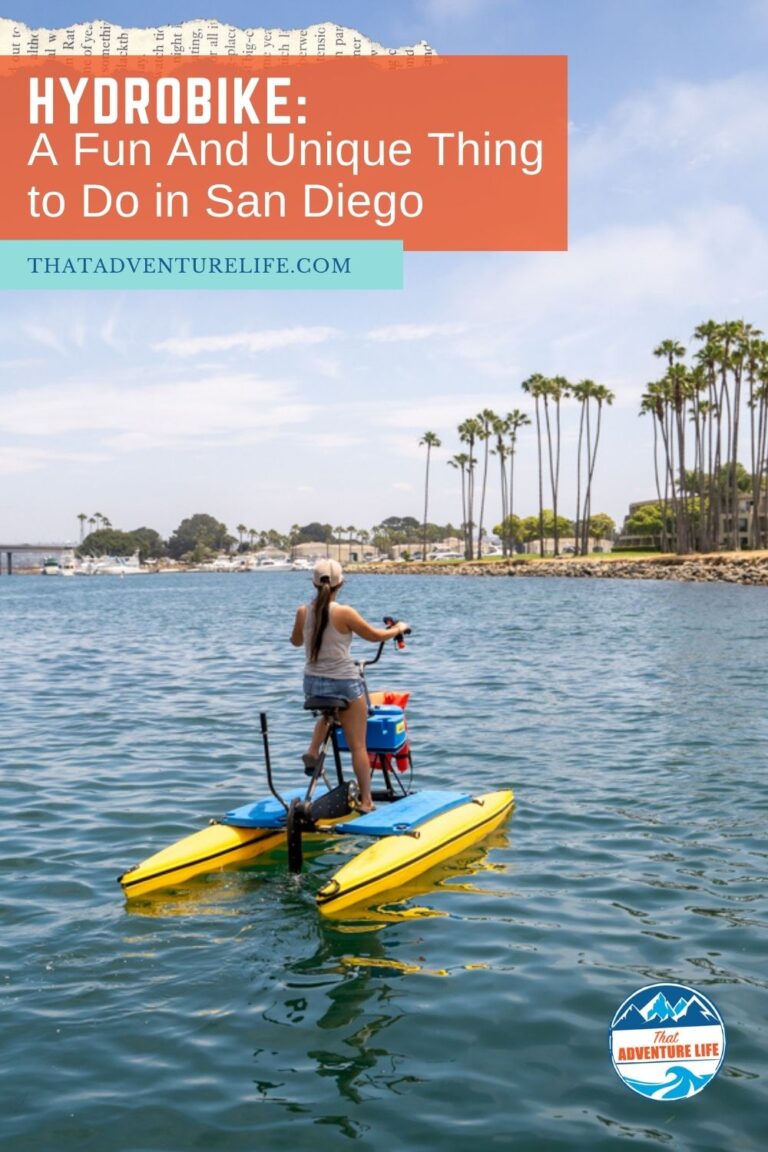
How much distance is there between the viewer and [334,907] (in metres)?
7.80

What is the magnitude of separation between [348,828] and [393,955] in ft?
5.46

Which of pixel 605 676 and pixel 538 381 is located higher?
pixel 538 381

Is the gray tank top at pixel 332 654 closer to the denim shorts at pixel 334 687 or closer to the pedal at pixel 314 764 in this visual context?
the denim shorts at pixel 334 687

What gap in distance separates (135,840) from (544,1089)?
18.5ft

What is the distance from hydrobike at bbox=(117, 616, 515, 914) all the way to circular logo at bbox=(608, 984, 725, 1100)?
2.48 metres

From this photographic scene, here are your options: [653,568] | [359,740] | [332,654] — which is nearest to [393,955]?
[359,740]

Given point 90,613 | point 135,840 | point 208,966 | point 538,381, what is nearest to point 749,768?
point 135,840

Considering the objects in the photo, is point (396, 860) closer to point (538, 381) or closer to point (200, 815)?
point (200, 815)

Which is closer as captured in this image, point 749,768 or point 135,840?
point 135,840

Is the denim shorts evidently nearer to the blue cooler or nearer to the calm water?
the blue cooler

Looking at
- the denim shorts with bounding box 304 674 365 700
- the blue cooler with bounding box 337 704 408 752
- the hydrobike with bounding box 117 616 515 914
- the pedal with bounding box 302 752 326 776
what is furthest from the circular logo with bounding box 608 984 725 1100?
the blue cooler with bounding box 337 704 408 752

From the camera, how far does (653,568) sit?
297ft

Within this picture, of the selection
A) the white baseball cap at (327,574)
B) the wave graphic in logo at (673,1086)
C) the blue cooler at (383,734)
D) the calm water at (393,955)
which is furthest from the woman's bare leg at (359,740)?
the wave graphic in logo at (673,1086)

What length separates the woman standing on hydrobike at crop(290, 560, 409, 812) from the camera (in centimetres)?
885
